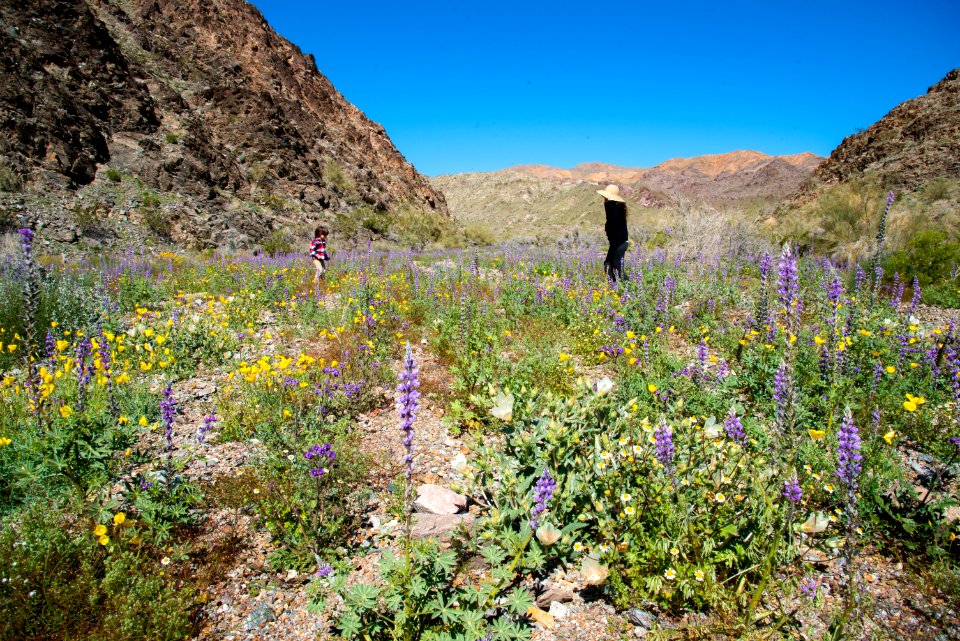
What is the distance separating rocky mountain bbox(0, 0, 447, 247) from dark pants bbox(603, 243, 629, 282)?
15.0 meters

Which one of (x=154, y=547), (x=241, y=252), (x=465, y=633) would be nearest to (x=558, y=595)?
(x=465, y=633)

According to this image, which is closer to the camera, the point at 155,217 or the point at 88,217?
the point at 88,217

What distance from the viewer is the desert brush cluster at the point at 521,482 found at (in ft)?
7.47

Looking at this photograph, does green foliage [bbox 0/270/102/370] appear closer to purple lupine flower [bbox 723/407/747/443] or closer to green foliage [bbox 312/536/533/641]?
green foliage [bbox 312/536/533/641]

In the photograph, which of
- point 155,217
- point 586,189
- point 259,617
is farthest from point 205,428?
point 586,189

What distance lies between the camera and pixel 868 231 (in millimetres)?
13484

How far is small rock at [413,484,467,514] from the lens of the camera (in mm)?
3129

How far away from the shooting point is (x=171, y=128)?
21.5 meters

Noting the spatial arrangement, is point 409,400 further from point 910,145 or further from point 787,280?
point 910,145

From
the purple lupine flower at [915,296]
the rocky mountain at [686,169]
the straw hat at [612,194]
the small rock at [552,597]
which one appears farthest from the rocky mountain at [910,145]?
the rocky mountain at [686,169]

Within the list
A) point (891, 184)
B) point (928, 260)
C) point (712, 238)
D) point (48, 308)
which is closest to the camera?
point (48, 308)

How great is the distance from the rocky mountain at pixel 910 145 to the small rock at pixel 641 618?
26815mm

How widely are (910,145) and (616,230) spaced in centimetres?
2602

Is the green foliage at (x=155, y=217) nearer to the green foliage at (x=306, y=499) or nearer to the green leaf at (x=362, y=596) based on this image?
the green foliage at (x=306, y=499)
